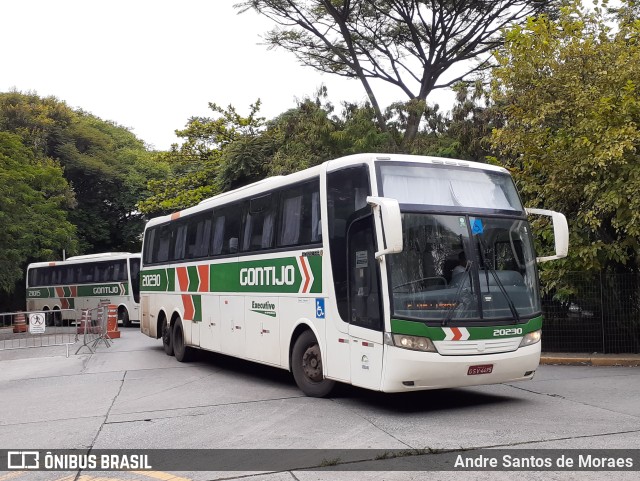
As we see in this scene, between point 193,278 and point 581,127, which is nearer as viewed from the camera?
point 581,127

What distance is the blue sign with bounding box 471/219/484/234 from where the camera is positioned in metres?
9.23

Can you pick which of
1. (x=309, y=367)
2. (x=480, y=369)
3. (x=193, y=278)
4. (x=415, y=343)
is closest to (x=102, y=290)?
(x=193, y=278)

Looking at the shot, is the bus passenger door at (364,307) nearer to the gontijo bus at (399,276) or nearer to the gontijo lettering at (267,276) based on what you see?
the gontijo bus at (399,276)

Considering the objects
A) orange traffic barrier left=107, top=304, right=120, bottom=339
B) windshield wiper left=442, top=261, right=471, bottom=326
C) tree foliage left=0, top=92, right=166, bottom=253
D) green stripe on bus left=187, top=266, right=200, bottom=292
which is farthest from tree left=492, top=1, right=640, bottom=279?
tree foliage left=0, top=92, right=166, bottom=253

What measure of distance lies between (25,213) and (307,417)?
28241 mm

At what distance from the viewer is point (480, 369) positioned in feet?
29.2

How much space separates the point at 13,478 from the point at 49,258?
3480 centimetres

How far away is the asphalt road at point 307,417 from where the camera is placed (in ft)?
23.3

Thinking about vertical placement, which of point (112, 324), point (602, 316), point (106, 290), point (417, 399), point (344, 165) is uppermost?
point (344, 165)

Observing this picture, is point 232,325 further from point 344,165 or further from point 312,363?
point 344,165

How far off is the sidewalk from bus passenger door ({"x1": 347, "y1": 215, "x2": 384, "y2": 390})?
6.70 m

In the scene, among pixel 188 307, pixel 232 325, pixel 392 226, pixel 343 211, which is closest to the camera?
pixel 392 226

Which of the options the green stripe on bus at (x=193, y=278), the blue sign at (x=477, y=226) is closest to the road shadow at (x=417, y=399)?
the blue sign at (x=477, y=226)

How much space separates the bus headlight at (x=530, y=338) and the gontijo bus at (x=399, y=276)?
0.6 inches
